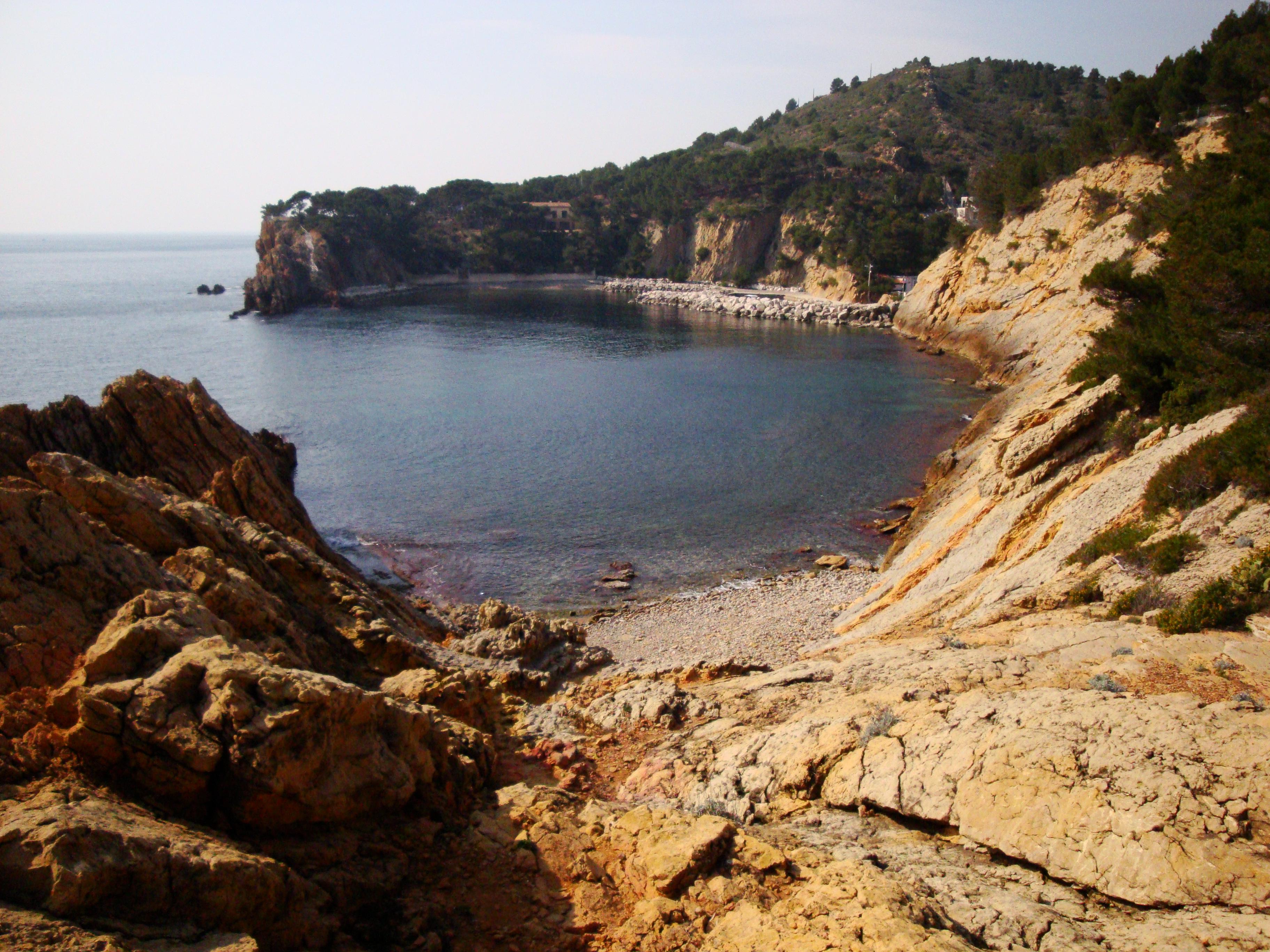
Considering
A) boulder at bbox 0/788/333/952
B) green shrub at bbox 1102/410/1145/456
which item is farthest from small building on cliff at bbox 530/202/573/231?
boulder at bbox 0/788/333/952

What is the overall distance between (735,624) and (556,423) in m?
29.1

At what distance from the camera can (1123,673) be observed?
1039 cm

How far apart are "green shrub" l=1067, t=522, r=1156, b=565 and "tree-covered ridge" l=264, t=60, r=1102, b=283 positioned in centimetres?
9041

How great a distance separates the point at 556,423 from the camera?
50.1 m

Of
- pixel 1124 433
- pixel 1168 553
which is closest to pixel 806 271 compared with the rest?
pixel 1124 433

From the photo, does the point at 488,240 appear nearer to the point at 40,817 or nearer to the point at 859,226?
the point at 859,226

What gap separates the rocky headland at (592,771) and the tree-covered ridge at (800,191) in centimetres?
9510

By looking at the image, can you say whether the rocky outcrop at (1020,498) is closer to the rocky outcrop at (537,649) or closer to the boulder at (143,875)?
the rocky outcrop at (537,649)

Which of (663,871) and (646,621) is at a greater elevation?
(663,871)

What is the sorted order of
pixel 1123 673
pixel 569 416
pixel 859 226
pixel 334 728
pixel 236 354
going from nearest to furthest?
pixel 334 728
pixel 1123 673
pixel 569 416
pixel 236 354
pixel 859 226

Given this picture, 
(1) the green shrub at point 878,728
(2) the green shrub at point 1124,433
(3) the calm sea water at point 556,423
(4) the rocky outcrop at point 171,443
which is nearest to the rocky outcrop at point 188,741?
(1) the green shrub at point 878,728

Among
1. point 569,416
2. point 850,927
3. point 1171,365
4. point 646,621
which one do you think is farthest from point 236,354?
point 850,927

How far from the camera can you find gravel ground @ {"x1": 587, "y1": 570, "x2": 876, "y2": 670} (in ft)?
66.2

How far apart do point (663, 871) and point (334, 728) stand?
348 centimetres
